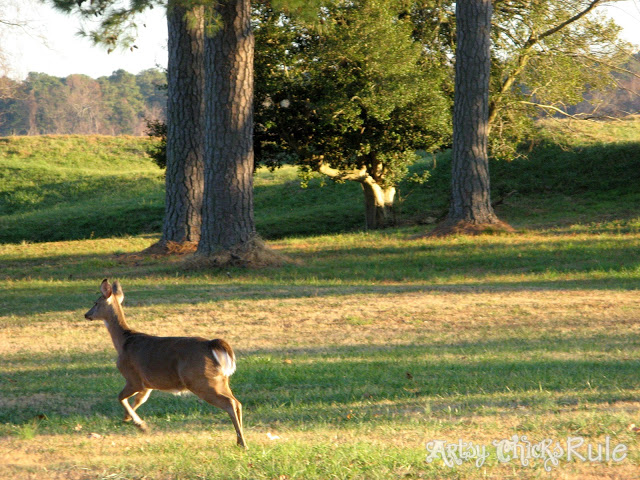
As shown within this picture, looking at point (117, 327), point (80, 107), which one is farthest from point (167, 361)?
point (80, 107)

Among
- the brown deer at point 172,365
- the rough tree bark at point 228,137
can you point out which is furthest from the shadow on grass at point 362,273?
the brown deer at point 172,365

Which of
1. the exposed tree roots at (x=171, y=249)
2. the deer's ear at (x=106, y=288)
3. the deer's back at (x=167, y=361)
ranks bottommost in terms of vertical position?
the exposed tree roots at (x=171, y=249)

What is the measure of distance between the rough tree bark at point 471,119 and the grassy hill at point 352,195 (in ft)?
8.78

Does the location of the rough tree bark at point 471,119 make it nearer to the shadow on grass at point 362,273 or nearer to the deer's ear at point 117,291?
the shadow on grass at point 362,273

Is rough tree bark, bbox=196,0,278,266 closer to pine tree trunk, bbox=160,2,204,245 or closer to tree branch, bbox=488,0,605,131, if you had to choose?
pine tree trunk, bbox=160,2,204,245

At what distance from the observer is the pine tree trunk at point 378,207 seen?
24.0 m

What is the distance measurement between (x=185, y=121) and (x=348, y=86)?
4.40 meters

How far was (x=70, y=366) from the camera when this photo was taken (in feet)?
26.3

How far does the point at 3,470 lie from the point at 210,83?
1299 centimetres

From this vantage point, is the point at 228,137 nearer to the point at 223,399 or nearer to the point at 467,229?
the point at 467,229

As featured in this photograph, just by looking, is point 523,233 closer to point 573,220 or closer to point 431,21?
point 573,220

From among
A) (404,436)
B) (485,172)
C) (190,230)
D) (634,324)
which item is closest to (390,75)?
(485,172)

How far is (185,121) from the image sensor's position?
1984 cm

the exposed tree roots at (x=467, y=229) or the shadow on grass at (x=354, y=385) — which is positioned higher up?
the exposed tree roots at (x=467, y=229)
